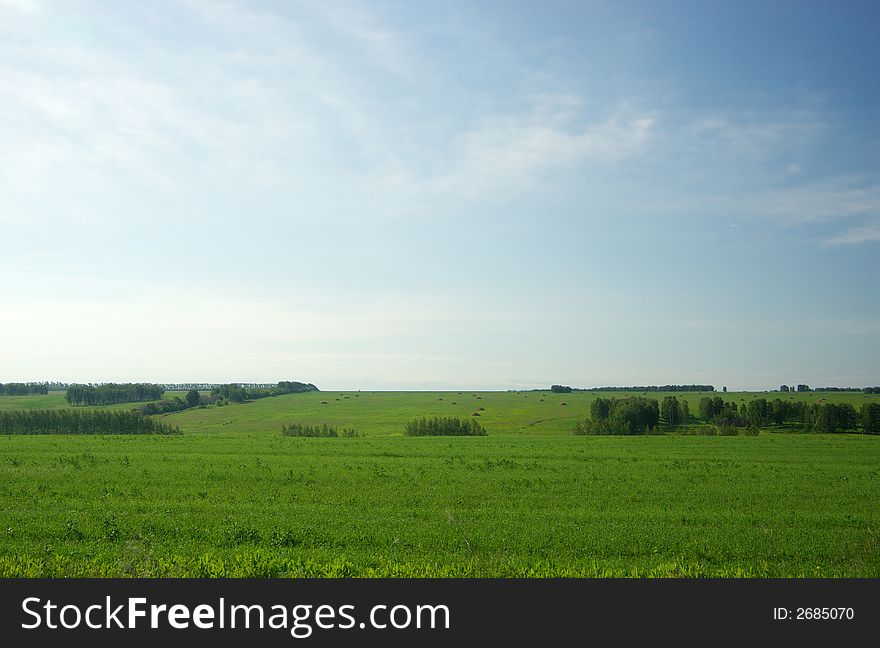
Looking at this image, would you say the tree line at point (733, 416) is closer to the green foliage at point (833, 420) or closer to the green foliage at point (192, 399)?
the green foliage at point (833, 420)

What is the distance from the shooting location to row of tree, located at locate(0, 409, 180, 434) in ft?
279

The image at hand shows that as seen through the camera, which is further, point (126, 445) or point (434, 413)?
point (434, 413)

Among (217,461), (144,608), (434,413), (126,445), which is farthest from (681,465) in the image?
(434,413)

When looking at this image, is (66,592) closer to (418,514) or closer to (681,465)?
(418,514)

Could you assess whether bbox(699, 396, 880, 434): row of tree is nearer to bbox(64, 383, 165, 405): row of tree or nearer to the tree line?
the tree line

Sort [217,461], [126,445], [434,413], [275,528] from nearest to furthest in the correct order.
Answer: [275,528], [217,461], [126,445], [434,413]

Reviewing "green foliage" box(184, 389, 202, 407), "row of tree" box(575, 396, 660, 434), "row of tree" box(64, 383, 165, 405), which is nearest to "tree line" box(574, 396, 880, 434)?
"row of tree" box(575, 396, 660, 434)

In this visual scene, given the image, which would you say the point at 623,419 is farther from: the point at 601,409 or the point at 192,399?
the point at 192,399

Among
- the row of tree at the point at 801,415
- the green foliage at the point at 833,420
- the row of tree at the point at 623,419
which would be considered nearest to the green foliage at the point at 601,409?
the row of tree at the point at 623,419

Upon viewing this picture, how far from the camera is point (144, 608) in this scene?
906cm

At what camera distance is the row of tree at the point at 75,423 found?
279 feet

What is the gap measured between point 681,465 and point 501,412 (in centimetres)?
8989

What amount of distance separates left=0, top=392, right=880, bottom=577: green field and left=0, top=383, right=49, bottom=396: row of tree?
180 metres

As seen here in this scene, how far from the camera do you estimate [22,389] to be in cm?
18738
